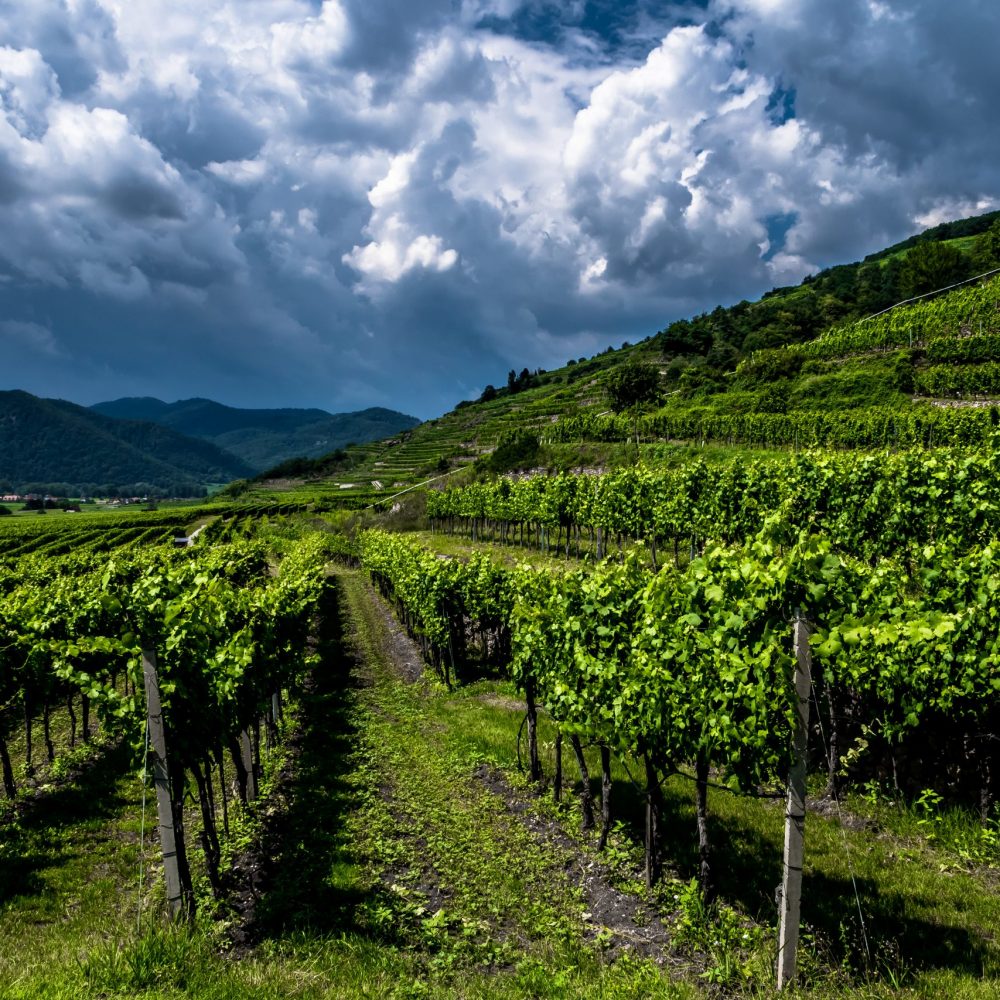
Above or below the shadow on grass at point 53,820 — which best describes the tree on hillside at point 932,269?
above

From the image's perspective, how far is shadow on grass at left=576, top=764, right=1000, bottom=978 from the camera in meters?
6.37

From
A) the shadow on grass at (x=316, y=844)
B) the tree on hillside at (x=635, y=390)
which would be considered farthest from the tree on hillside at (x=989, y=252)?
the shadow on grass at (x=316, y=844)

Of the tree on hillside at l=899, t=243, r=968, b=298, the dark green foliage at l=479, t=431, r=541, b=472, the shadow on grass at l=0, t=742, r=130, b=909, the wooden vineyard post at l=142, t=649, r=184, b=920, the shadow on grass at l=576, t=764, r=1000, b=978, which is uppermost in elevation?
the tree on hillside at l=899, t=243, r=968, b=298

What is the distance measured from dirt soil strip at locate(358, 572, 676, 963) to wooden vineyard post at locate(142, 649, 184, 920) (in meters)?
5.18

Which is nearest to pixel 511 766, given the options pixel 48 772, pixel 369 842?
pixel 369 842

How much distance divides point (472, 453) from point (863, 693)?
350 feet

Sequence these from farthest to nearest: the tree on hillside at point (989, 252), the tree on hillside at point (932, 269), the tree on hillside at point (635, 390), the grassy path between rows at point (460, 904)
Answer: the tree on hillside at point (932, 269)
the tree on hillside at point (989, 252)
the tree on hillside at point (635, 390)
the grassy path between rows at point (460, 904)

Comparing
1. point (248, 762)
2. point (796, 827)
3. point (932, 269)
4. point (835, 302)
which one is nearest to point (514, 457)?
point (248, 762)

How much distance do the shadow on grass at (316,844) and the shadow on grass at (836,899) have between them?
4.75m

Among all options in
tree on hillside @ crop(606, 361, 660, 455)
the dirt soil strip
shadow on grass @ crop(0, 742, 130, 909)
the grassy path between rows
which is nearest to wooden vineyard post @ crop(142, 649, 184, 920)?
the grassy path between rows

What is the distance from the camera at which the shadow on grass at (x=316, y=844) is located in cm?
792

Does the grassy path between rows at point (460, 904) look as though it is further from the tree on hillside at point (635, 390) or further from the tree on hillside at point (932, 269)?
the tree on hillside at point (932, 269)

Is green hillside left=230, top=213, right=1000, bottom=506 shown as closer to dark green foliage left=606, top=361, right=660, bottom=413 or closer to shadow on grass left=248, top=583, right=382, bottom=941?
dark green foliage left=606, top=361, right=660, bottom=413


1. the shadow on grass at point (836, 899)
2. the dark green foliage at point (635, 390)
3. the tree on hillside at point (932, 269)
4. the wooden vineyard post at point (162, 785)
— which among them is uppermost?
the tree on hillside at point (932, 269)
